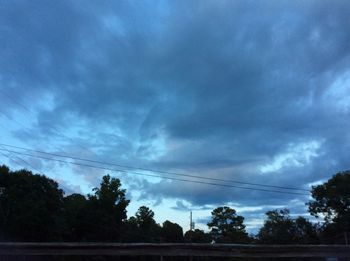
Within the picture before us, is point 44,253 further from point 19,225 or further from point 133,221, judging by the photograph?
point 133,221

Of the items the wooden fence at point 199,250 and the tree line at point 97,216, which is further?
the tree line at point 97,216

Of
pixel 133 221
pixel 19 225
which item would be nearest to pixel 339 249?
pixel 19 225

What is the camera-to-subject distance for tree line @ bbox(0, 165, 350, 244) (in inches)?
1853

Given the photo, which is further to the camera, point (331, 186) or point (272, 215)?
point (272, 215)

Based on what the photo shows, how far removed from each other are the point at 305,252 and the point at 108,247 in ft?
10.7

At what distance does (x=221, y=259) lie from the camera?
889 centimetres

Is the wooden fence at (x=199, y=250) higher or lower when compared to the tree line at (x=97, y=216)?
lower

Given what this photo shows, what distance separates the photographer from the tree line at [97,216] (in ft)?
154

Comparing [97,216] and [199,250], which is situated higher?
[97,216]

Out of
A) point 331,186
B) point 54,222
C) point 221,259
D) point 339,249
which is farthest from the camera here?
point 331,186

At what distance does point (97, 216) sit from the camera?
2397 inches

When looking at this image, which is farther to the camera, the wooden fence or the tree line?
the tree line

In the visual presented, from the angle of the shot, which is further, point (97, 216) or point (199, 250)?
point (97, 216)

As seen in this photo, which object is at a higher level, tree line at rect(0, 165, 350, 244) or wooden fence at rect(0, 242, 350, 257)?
tree line at rect(0, 165, 350, 244)
